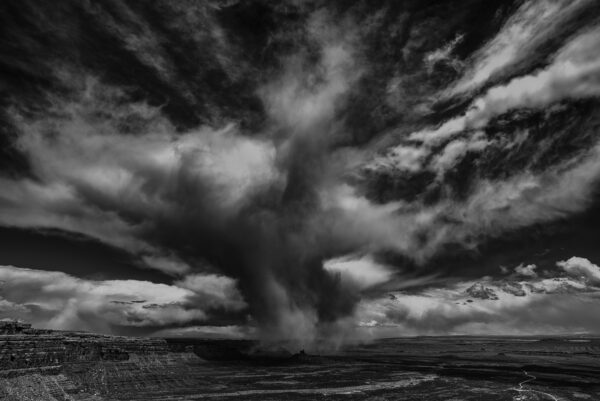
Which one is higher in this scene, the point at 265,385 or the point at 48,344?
the point at 48,344

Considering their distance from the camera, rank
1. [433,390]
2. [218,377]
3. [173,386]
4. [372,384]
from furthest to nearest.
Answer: [218,377], [372,384], [173,386], [433,390]

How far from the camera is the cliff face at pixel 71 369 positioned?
10538 cm

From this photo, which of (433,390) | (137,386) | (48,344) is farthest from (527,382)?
(48,344)

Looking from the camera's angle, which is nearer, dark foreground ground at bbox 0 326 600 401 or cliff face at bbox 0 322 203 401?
cliff face at bbox 0 322 203 401

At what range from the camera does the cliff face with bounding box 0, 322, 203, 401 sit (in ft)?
346

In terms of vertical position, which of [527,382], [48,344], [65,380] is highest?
[48,344]

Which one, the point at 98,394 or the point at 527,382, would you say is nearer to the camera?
the point at 98,394

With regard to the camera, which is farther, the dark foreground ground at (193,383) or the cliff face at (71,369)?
the dark foreground ground at (193,383)

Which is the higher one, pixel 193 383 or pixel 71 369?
pixel 71 369

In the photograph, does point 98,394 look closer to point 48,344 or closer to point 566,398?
point 48,344

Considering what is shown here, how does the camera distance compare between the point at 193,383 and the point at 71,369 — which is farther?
the point at 193,383

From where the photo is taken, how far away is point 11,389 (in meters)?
98.3

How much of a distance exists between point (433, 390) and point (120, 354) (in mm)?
145647

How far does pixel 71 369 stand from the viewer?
132875mm
